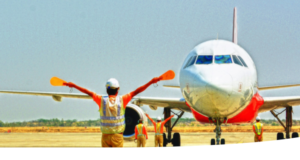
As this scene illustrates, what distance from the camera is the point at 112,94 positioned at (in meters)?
4.33

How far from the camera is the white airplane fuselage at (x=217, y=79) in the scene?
7.74 meters

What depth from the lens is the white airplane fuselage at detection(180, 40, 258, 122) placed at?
7738 millimetres

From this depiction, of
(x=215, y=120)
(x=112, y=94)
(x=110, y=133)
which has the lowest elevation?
(x=215, y=120)

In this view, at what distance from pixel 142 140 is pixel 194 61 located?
11.6 ft

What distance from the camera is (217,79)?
7711 mm

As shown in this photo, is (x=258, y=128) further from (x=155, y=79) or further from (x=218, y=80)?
(x=155, y=79)

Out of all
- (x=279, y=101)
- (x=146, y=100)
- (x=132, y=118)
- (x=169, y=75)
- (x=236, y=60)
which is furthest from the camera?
(x=146, y=100)

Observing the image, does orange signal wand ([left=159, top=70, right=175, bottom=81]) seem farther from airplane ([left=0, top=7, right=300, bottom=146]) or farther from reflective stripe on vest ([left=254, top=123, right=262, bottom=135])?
reflective stripe on vest ([left=254, top=123, right=262, bottom=135])

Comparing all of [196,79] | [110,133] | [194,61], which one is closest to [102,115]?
[110,133]

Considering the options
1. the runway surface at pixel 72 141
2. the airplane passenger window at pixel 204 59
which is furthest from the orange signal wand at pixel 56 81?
the runway surface at pixel 72 141

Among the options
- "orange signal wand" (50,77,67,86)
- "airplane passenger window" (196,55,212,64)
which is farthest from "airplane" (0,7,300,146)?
"orange signal wand" (50,77,67,86)

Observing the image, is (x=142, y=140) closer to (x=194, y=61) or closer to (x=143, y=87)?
(x=194, y=61)

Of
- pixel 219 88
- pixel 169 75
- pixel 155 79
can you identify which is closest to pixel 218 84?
pixel 219 88

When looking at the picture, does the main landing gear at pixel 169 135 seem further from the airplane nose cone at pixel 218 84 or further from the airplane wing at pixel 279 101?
the airplane nose cone at pixel 218 84
